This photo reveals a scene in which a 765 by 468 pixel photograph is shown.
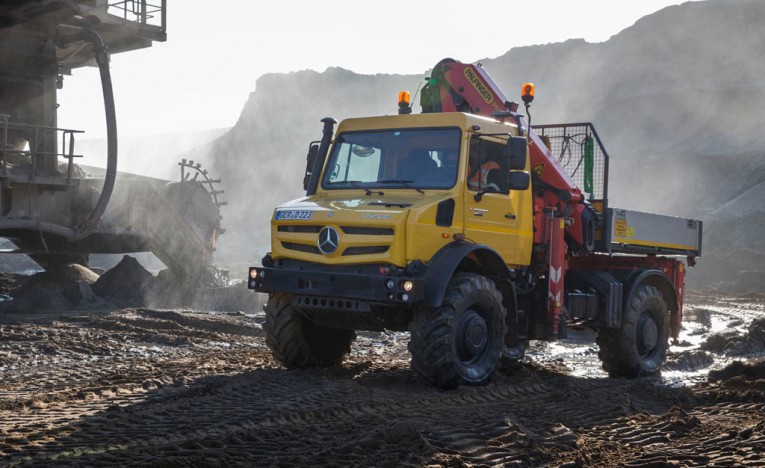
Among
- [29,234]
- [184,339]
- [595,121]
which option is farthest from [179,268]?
[595,121]

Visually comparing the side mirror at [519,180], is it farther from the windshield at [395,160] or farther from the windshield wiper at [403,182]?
the windshield wiper at [403,182]

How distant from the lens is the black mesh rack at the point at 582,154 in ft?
39.2

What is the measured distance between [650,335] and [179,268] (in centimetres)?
1264

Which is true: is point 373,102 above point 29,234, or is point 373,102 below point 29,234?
above

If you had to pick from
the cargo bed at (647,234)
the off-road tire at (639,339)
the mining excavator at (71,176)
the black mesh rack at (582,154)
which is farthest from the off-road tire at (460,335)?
the mining excavator at (71,176)

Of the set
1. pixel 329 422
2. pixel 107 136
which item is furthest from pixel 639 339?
pixel 107 136

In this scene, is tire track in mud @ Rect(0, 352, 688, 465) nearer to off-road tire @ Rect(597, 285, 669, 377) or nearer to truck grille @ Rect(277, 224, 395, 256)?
truck grille @ Rect(277, 224, 395, 256)

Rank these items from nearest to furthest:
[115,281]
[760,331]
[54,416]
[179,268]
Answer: [54,416] < [760,331] < [115,281] < [179,268]

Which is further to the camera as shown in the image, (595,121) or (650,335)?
(595,121)

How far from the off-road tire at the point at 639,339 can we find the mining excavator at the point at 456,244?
21mm

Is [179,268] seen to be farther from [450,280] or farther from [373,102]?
[373,102]

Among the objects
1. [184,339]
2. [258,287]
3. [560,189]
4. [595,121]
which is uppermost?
[595,121]

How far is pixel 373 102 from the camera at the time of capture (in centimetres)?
10431

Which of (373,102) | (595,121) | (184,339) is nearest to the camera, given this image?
(184,339)
